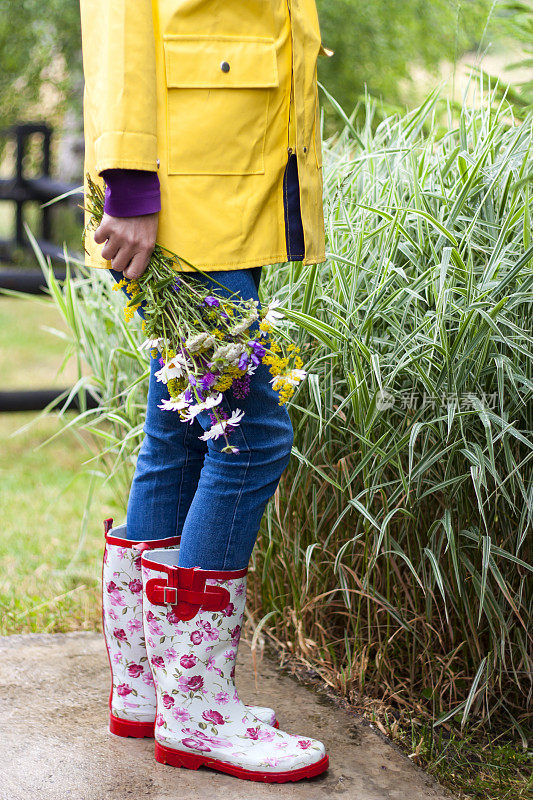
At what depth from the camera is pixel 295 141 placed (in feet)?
4.52

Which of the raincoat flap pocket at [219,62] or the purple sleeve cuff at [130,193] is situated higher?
the raincoat flap pocket at [219,62]

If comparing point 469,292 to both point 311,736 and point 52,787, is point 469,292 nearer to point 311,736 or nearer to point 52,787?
point 311,736

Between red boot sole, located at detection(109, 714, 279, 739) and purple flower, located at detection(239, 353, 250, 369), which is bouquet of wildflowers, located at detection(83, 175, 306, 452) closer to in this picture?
purple flower, located at detection(239, 353, 250, 369)

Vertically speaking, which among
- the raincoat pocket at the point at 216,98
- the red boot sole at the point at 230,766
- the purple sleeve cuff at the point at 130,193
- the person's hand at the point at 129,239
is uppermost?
the raincoat pocket at the point at 216,98

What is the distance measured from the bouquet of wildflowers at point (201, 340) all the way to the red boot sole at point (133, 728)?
614 mm

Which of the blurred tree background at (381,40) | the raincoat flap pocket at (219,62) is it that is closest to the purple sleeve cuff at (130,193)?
the raincoat flap pocket at (219,62)

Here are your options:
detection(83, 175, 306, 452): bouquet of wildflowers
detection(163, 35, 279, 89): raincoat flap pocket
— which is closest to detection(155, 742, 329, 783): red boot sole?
detection(83, 175, 306, 452): bouquet of wildflowers

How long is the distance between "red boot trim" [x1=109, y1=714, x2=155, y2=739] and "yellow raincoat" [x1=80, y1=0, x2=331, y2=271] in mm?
875

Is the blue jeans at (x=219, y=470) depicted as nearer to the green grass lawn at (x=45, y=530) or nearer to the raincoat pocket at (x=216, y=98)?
the raincoat pocket at (x=216, y=98)

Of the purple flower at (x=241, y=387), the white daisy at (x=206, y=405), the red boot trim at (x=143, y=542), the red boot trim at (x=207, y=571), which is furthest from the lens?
the red boot trim at (x=143, y=542)

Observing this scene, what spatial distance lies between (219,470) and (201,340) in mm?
281

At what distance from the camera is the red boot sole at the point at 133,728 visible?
1.63 m

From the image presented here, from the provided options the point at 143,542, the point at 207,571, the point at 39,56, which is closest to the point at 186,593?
the point at 207,571

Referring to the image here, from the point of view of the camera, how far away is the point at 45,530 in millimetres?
3039
